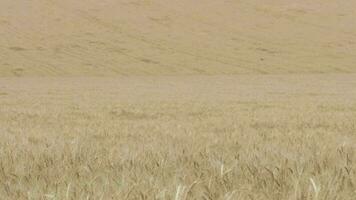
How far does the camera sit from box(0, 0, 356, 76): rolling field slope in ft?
124

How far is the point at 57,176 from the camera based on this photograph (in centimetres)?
218

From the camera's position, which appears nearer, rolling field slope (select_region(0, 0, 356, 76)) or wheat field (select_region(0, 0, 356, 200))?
wheat field (select_region(0, 0, 356, 200))

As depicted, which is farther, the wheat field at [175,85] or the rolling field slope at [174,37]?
the rolling field slope at [174,37]

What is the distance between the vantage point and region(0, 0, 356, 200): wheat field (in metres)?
1.99

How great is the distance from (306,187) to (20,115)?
6383 mm

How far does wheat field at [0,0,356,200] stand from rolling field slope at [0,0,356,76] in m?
0.11

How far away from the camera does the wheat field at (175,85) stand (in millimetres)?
A: 1990

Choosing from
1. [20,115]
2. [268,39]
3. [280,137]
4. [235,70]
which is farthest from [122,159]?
[268,39]

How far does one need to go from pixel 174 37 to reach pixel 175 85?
1775 centimetres

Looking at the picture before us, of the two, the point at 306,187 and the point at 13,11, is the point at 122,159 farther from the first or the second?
the point at 13,11

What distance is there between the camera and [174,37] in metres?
43.9

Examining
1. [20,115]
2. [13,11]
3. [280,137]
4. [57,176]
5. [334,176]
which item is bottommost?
[13,11]

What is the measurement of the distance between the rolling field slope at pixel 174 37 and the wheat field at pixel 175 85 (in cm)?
11

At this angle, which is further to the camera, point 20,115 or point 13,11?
point 13,11
